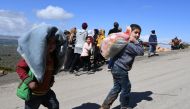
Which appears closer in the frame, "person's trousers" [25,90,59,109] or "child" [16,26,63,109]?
"child" [16,26,63,109]

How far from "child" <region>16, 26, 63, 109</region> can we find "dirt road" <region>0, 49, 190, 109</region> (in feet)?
8.38

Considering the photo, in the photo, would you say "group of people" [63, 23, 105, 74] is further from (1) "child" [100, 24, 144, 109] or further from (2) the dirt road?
(1) "child" [100, 24, 144, 109]

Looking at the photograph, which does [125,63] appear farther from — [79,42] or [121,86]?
[79,42]

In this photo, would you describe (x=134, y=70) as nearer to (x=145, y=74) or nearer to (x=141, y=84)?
(x=145, y=74)

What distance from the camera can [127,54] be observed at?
26.2 feet

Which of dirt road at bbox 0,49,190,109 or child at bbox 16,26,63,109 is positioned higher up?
child at bbox 16,26,63,109

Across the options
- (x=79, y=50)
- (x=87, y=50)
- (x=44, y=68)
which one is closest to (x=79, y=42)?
(x=79, y=50)

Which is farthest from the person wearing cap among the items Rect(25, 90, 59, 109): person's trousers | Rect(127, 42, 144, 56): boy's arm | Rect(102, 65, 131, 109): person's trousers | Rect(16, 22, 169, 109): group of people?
Rect(25, 90, 59, 109): person's trousers

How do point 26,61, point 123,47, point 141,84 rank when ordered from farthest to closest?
point 141,84 → point 123,47 → point 26,61

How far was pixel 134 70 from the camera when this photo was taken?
15469 mm

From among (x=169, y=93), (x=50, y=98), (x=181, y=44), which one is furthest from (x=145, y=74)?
(x=181, y=44)

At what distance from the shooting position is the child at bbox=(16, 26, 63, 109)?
19.5 ft

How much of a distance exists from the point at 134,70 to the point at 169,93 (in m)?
5.16

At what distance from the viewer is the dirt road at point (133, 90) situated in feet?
30.0
